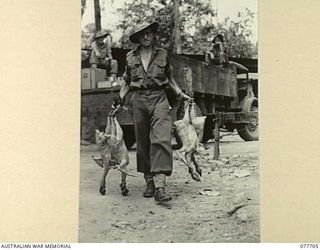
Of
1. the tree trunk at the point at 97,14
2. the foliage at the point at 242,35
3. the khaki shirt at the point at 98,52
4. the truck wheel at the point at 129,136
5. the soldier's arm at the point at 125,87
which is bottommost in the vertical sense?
the truck wheel at the point at 129,136

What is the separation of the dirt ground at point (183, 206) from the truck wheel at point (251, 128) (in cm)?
→ 2

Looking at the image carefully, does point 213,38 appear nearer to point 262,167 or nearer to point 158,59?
point 158,59

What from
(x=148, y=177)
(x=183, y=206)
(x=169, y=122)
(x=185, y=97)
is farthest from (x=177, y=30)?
(x=183, y=206)

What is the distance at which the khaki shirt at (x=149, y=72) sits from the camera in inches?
80.0

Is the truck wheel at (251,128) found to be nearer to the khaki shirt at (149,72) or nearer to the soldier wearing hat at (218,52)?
the soldier wearing hat at (218,52)

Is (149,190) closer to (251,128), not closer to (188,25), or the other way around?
(251,128)

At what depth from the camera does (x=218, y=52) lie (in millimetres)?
2055

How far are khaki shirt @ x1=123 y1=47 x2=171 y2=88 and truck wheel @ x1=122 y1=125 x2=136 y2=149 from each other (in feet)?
0.57

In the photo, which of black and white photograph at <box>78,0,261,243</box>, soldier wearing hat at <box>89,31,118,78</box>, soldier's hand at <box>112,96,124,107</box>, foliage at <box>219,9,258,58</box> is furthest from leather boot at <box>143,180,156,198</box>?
foliage at <box>219,9,258,58</box>

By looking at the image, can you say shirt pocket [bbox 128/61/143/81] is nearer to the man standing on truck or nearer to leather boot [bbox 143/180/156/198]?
the man standing on truck

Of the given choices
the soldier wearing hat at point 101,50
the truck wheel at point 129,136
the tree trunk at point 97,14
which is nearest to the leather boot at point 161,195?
the truck wheel at point 129,136

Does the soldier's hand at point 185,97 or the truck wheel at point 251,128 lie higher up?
the soldier's hand at point 185,97

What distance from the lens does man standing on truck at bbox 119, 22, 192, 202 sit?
201 cm

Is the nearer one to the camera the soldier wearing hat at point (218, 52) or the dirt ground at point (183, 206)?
the dirt ground at point (183, 206)
